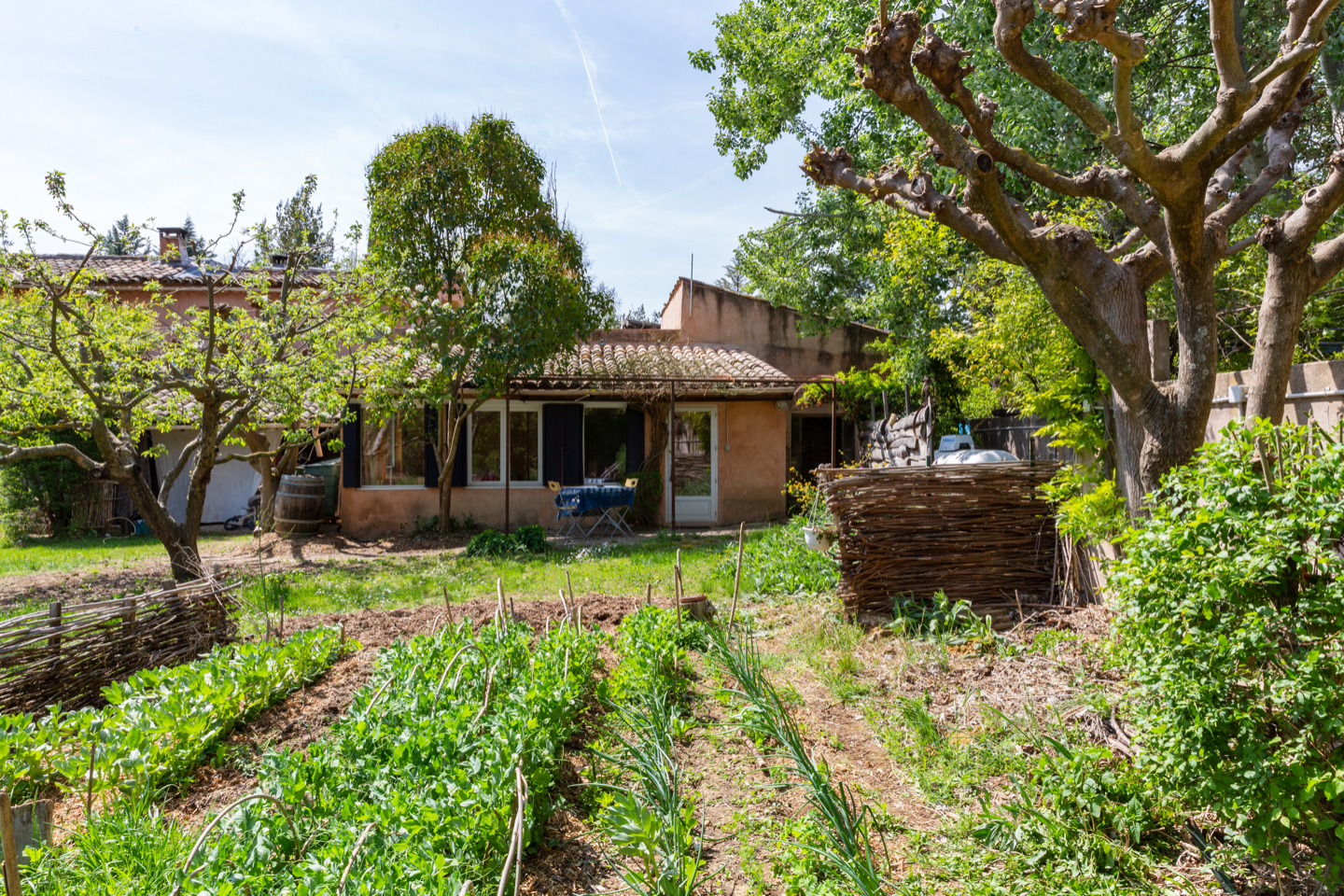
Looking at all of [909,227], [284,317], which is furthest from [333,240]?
[909,227]

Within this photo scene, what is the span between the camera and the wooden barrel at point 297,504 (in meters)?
12.7

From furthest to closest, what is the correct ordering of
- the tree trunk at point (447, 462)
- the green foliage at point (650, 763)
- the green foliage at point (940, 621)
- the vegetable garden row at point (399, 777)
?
the tree trunk at point (447, 462)
the green foliage at point (940, 621)
the green foliage at point (650, 763)
the vegetable garden row at point (399, 777)

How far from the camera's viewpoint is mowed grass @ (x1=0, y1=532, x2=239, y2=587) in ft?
33.7

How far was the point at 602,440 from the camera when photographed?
14562 millimetres

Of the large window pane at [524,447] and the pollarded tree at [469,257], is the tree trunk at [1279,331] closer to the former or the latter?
the pollarded tree at [469,257]

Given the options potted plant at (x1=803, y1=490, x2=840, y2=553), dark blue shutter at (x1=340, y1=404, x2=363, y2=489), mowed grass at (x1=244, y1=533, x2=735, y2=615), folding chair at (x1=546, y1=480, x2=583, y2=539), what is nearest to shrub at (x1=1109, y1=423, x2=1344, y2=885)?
potted plant at (x1=803, y1=490, x2=840, y2=553)

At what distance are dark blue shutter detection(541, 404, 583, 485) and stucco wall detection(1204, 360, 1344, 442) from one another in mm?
10656

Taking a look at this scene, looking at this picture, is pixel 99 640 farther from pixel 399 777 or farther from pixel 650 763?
pixel 650 763

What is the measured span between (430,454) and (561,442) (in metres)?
2.32

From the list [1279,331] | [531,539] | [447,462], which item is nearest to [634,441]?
[447,462]

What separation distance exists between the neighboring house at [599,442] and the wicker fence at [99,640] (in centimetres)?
698

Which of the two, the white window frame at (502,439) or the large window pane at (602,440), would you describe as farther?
the large window pane at (602,440)

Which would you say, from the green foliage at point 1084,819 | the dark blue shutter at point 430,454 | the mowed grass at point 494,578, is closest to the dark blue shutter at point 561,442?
the dark blue shutter at point 430,454

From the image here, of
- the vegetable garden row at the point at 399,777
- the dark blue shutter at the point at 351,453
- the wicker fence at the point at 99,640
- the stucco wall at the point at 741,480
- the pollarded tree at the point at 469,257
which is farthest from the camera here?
the stucco wall at the point at 741,480
